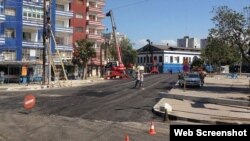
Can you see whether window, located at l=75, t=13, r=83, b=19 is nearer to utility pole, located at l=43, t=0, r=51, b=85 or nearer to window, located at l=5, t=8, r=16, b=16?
window, located at l=5, t=8, r=16, b=16

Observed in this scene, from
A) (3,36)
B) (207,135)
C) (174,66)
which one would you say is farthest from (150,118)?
(174,66)

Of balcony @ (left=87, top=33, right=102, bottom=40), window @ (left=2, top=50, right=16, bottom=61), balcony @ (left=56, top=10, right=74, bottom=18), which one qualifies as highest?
balcony @ (left=56, top=10, right=74, bottom=18)

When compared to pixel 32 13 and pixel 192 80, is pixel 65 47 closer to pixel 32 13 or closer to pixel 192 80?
pixel 32 13

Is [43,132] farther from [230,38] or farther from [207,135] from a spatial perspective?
[230,38]

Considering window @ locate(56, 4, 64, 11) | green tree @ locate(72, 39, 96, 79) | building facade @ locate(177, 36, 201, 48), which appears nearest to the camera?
green tree @ locate(72, 39, 96, 79)

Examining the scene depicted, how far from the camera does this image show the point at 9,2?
60688 millimetres

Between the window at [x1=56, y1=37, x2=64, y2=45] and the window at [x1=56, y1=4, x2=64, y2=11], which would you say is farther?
the window at [x1=56, y1=4, x2=64, y2=11]

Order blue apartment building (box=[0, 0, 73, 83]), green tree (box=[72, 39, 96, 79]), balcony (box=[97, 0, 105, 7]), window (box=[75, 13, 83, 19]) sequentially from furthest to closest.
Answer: balcony (box=[97, 0, 105, 7]) → window (box=[75, 13, 83, 19]) → green tree (box=[72, 39, 96, 79]) → blue apartment building (box=[0, 0, 73, 83])

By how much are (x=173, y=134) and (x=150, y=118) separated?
1202 cm

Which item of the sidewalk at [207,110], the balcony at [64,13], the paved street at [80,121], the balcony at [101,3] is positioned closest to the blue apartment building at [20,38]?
the balcony at [64,13]

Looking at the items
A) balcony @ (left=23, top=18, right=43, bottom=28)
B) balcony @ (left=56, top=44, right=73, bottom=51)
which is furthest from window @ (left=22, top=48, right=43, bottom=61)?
balcony @ (left=56, top=44, right=73, bottom=51)

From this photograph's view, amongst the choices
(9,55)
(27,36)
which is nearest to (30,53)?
(27,36)

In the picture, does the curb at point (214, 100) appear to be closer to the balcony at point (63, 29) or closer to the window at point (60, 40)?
the balcony at point (63, 29)

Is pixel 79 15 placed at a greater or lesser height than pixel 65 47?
greater
